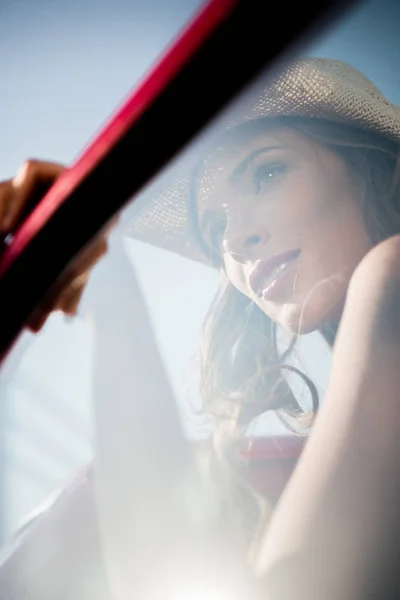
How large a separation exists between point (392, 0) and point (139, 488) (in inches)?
40.3

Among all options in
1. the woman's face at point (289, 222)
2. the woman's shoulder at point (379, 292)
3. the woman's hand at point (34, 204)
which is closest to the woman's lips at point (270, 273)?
the woman's face at point (289, 222)

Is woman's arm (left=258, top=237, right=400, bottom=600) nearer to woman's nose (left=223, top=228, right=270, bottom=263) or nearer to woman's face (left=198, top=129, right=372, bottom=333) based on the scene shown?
woman's face (left=198, top=129, right=372, bottom=333)

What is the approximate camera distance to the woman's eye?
0.78 meters

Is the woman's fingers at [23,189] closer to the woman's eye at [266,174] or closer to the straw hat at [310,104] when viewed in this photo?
the straw hat at [310,104]

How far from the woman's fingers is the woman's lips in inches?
23.6

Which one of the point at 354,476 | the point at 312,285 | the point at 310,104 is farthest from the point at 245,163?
the point at 354,476

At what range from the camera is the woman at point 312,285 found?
62 cm

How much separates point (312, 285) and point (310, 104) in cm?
31

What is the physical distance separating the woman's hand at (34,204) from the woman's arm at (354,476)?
0.50m

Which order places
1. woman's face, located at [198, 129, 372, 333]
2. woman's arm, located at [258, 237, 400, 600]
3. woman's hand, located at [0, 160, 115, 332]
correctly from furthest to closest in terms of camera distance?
woman's face, located at [198, 129, 372, 333], woman's arm, located at [258, 237, 400, 600], woman's hand, located at [0, 160, 115, 332]

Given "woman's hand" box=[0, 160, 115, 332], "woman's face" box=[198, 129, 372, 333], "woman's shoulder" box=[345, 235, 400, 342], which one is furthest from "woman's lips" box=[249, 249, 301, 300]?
"woman's hand" box=[0, 160, 115, 332]

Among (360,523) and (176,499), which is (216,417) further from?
(360,523)

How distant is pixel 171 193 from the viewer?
32.8 inches

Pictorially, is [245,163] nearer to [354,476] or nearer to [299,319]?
[299,319]
